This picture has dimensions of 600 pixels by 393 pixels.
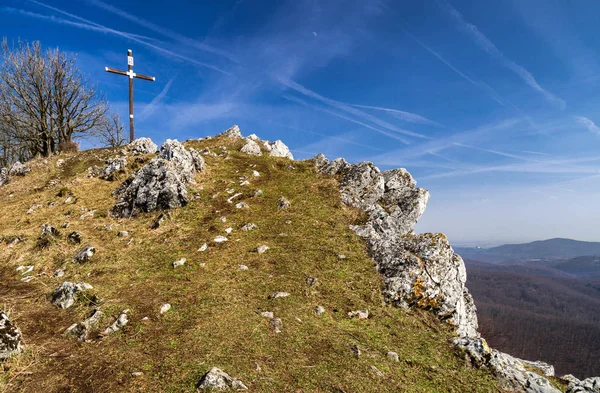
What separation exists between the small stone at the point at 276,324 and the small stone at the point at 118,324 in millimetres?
4671

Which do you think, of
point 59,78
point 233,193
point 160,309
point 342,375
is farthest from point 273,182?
point 59,78

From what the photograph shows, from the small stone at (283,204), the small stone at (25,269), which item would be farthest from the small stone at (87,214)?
the small stone at (283,204)

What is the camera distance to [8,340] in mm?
7496

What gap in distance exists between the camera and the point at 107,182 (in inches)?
928

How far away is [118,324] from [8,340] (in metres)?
2.50

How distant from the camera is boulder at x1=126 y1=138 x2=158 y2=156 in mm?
32156

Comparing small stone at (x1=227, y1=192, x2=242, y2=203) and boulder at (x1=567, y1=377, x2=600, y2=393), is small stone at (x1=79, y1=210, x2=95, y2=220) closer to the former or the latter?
small stone at (x1=227, y1=192, x2=242, y2=203)

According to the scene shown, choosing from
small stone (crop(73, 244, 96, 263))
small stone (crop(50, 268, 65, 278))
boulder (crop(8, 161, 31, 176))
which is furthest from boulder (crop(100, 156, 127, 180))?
small stone (crop(50, 268, 65, 278))

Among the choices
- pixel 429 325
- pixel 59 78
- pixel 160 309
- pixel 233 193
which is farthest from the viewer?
pixel 59 78

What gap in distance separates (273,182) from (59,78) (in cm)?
3154

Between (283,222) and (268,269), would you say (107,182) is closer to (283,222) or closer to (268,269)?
(283,222)

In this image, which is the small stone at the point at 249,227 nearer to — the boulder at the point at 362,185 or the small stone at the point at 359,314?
the boulder at the point at 362,185

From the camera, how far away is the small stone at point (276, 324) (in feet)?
31.8

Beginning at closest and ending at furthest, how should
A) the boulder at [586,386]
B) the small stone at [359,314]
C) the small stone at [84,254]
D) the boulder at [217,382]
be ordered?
the boulder at [217,382] → the boulder at [586,386] → the small stone at [359,314] → the small stone at [84,254]
